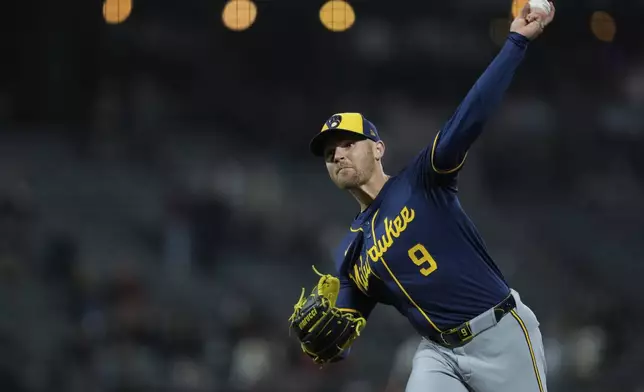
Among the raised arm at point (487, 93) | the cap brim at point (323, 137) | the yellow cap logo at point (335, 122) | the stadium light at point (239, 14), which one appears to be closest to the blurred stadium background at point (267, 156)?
the stadium light at point (239, 14)

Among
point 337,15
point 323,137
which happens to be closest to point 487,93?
point 323,137

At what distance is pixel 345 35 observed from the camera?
7930 mm

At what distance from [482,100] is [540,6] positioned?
35 centimetres

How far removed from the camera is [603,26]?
26.2ft

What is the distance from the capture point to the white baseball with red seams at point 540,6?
2.81m

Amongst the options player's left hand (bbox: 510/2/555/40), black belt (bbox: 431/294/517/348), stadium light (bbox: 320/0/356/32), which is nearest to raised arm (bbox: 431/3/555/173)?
player's left hand (bbox: 510/2/555/40)

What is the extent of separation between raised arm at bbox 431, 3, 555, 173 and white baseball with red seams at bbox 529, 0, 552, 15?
15 mm

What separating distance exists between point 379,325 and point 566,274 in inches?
66.9

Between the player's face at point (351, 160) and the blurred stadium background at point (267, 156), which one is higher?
the player's face at point (351, 160)

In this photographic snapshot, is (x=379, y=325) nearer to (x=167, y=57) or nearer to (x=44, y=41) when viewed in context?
(x=167, y=57)

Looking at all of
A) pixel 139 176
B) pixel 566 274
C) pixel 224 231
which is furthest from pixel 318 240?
pixel 566 274

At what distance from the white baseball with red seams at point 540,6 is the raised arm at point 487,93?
15mm

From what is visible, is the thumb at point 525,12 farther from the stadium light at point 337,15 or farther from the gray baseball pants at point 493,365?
the stadium light at point 337,15

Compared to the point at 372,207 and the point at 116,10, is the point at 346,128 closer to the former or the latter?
the point at 372,207
